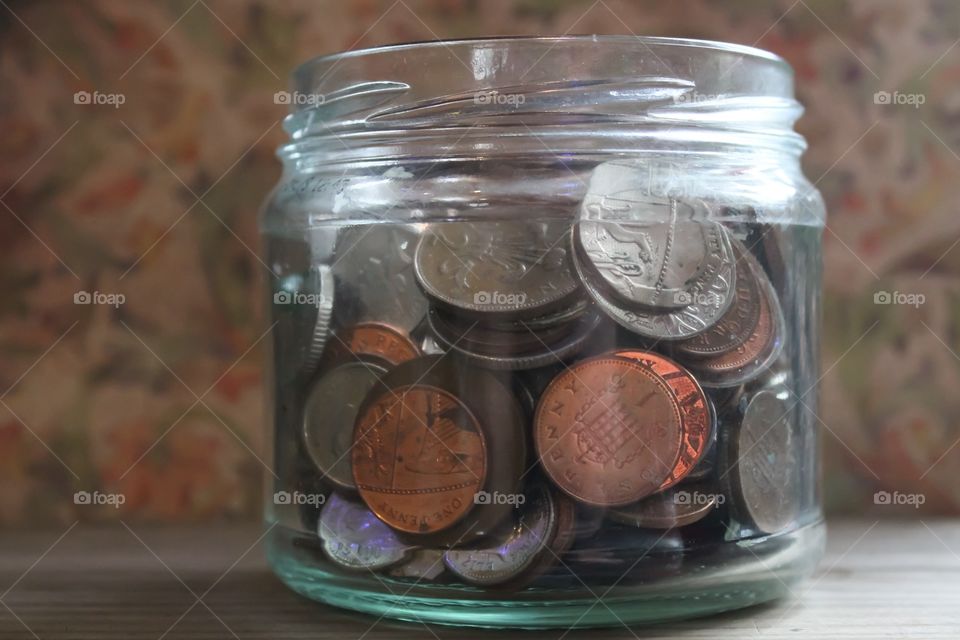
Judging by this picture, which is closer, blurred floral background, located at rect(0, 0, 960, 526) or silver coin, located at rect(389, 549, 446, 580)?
silver coin, located at rect(389, 549, 446, 580)

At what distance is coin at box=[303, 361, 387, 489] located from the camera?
32.2 inches

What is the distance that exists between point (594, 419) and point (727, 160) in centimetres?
25

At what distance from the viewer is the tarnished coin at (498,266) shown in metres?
0.76

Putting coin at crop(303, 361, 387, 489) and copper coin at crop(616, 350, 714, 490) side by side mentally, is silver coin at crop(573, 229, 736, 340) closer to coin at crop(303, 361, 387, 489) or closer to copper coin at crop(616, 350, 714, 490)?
copper coin at crop(616, 350, 714, 490)

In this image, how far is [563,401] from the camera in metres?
0.75

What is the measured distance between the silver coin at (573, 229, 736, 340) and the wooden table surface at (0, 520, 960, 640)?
21 centimetres

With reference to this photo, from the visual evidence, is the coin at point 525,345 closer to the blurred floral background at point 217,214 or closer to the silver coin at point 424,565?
the silver coin at point 424,565

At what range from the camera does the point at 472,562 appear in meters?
0.76

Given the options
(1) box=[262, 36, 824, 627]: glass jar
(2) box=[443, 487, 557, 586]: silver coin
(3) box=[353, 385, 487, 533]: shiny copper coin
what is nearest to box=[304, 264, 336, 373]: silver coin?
(1) box=[262, 36, 824, 627]: glass jar

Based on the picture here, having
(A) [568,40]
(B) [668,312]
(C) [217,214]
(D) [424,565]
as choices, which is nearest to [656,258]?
(B) [668,312]

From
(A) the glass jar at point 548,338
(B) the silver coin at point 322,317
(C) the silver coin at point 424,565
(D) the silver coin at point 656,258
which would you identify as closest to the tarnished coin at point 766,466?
(A) the glass jar at point 548,338

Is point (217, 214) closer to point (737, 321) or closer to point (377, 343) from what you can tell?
point (377, 343)

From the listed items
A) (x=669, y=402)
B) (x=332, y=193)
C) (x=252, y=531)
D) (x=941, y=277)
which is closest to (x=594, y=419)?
(x=669, y=402)

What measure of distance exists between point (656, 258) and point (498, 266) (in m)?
0.11
